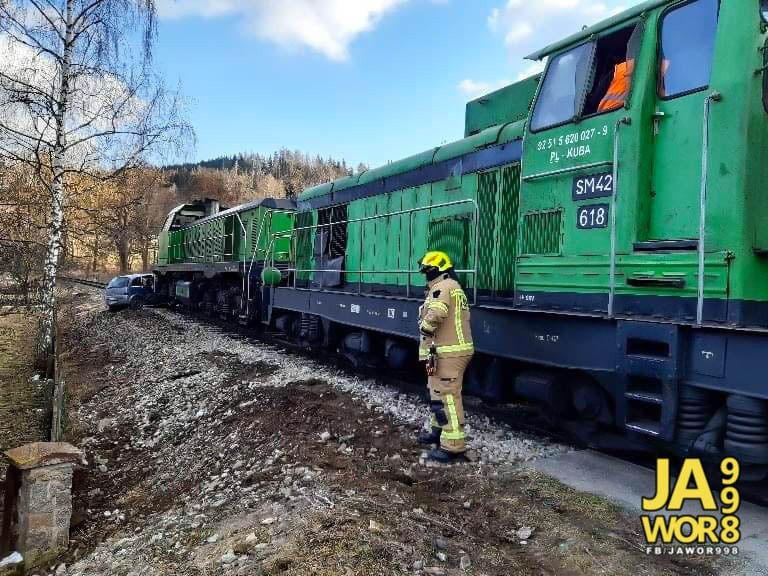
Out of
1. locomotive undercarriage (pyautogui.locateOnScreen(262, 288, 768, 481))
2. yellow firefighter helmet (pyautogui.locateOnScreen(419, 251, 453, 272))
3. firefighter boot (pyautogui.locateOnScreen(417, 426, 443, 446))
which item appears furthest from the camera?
firefighter boot (pyautogui.locateOnScreen(417, 426, 443, 446))

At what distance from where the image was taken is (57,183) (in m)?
12.0

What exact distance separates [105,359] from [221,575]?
1052 cm

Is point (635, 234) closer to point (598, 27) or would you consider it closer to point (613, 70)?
point (613, 70)

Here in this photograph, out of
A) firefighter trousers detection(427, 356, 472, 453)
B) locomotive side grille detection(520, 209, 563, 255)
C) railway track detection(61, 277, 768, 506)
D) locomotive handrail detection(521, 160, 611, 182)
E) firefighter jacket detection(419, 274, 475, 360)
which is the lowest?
railway track detection(61, 277, 768, 506)

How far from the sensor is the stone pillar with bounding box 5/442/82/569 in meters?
4.39

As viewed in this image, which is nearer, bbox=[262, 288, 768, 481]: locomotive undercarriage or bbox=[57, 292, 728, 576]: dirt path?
bbox=[57, 292, 728, 576]: dirt path

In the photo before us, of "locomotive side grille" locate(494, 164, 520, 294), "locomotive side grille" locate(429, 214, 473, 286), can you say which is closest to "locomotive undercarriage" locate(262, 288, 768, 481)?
"locomotive side grille" locate(494, 164, 520, 294)

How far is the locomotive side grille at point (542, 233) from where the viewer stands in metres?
5.05

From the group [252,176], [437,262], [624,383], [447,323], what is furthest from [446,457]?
[252,176]

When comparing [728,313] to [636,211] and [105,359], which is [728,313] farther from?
[105,359]

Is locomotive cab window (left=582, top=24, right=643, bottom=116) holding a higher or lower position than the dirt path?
higher

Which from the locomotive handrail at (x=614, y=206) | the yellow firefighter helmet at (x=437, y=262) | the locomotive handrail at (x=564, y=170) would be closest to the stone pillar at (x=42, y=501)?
the yellow firefighter helmet at (x=437, y=262)

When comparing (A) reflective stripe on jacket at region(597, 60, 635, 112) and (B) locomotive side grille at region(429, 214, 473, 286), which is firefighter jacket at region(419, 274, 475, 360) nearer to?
(B) locomotive side grille at region(429, 214, 473, 286)

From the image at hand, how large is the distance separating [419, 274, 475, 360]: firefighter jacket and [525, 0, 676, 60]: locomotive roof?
7.52 ft
